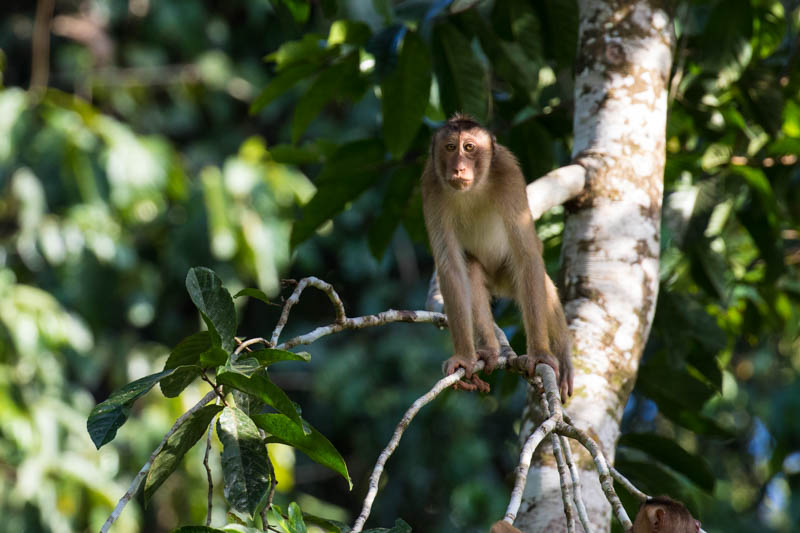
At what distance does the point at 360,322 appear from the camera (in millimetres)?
2621

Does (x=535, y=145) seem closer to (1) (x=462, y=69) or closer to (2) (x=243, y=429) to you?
(1) (x=462, y=69)

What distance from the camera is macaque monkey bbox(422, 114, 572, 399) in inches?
139

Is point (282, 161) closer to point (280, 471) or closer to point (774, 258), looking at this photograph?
point (774, 258)

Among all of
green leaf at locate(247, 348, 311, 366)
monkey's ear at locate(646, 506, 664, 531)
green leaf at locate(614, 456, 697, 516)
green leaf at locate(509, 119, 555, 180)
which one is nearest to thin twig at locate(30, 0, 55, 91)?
green leaf at locate(509, 119, 555, 180)

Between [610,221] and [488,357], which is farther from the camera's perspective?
[488,357]

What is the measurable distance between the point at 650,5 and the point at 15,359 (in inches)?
269

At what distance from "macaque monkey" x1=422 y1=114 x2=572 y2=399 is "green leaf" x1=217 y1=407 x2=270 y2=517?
4.22 feet

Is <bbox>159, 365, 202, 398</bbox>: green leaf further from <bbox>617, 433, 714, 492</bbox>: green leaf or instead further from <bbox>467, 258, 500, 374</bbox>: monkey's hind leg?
<bbox>617, 433, 714, 492</bbox>: green leaf

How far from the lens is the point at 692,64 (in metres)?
4.37

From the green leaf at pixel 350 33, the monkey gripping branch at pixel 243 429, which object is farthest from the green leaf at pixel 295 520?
the green leaf at pixel 350 33

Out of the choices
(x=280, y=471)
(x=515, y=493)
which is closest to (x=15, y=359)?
(x=280, y=471)

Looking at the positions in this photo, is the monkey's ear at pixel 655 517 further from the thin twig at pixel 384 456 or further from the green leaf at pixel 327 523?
the green leaf at pixel 327 523

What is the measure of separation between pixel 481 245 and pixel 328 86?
88 cm

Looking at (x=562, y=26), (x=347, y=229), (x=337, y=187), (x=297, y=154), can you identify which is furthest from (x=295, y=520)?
(x=347, y=229)
